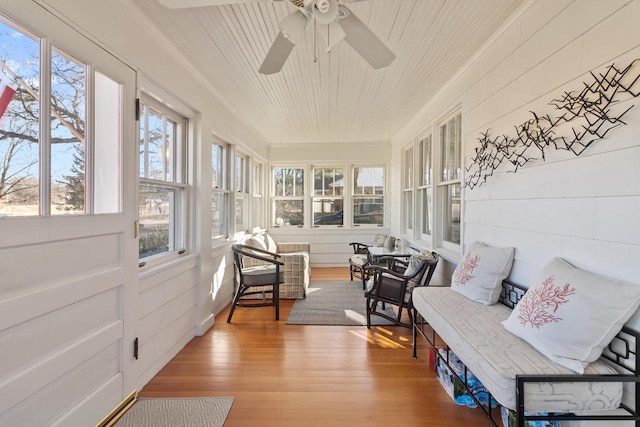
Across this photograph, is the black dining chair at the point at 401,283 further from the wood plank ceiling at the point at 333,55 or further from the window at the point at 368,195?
the window at the point at 368,195

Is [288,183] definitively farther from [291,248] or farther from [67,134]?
[67,134]

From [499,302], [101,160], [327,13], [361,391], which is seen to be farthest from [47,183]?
[499,302]

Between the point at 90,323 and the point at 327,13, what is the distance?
2042mm

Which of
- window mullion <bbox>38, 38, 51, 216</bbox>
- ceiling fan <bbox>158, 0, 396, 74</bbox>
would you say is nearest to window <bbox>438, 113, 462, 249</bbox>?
ceiling fan <bbox>158, 0, 396, 74</bbox>

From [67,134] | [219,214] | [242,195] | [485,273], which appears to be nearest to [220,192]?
[219,214]

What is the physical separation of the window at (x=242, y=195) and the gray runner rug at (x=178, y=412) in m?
2.85

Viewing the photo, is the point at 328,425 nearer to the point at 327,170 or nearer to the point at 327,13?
the point at 327,13

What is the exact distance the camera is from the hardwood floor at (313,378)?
1.79 m

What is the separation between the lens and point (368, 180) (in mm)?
6262

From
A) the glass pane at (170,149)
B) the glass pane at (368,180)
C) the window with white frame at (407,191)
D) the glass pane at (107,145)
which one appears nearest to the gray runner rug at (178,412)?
the glass pane at (107,145)

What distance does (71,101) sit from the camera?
150 cm

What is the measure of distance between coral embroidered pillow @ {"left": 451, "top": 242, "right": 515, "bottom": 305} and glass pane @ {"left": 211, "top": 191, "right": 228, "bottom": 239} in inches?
108

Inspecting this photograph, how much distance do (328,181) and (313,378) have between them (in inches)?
180

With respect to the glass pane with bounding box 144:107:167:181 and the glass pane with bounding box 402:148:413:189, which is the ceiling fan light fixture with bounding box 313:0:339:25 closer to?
the glass pane with bounding box 144:107:167:181
